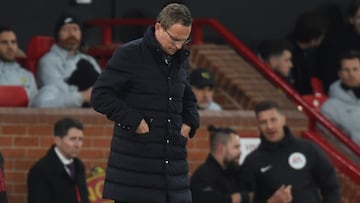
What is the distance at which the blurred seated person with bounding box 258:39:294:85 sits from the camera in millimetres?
14367

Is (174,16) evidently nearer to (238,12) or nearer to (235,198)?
(235,198)

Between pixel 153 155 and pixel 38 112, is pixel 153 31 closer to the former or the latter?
pixel 153 155

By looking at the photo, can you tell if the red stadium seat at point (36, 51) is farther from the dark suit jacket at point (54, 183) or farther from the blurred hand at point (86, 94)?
the dark suit jacket at point (54, 183)

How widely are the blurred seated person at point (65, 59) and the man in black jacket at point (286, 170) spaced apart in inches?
78.0

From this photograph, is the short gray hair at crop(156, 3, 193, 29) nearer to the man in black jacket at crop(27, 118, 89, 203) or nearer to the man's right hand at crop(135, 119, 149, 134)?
the man's right hand at crop(135, 119, 149, 134)

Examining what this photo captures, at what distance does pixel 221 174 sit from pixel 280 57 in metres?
3.12

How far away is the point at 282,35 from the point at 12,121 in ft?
15.5

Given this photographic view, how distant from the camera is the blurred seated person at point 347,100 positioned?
13.5 m

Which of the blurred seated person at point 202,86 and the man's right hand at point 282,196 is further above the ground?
the blurred seated person at point 202,86

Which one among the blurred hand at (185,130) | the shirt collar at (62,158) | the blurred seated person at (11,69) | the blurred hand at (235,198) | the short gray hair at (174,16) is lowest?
the blurred hand at (235,198)

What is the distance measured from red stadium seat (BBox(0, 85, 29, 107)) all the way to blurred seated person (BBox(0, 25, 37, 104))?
0.08 meters

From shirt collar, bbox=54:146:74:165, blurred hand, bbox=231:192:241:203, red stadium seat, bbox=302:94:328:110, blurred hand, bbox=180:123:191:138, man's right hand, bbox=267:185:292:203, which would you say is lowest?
blurred hand, bbox=231:192:241:203

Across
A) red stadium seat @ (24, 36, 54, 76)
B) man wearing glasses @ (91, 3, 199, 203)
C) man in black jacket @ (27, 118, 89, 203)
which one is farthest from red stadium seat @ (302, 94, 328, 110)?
man wearing glasses @ (91, 3, 199, 203)

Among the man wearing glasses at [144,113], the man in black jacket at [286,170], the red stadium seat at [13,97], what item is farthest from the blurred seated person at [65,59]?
the man wearing glasses at [144,113]
